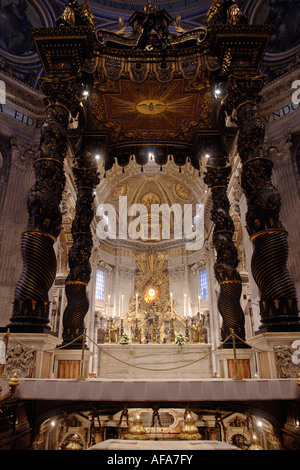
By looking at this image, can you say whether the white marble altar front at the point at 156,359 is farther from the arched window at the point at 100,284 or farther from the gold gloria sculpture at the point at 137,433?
the arched window at the point at 100,284

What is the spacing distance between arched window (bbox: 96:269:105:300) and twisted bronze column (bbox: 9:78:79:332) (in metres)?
17.0

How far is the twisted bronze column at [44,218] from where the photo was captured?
3986 millimetres

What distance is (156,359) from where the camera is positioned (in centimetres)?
944

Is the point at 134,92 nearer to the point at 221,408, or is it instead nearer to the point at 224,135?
the point at 224,135

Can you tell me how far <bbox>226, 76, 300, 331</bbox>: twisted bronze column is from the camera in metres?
4.02

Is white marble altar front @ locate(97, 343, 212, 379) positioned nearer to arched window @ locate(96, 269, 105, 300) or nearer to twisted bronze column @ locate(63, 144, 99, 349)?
twisted bronze column @ locate(63, 144, 99, 349)

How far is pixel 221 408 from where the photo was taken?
3248 mm

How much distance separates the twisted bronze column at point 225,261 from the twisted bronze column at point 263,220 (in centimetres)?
143

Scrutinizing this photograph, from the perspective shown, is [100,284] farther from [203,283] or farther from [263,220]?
[263,220]

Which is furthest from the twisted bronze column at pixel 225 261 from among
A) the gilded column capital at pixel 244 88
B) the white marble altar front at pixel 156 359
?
the white marble altar front at pixel 156 359

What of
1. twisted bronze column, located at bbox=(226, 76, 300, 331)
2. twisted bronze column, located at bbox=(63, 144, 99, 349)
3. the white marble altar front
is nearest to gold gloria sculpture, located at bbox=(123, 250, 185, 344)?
the white marble altar front

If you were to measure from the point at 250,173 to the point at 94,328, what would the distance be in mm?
16235

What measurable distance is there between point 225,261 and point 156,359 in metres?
4.53
